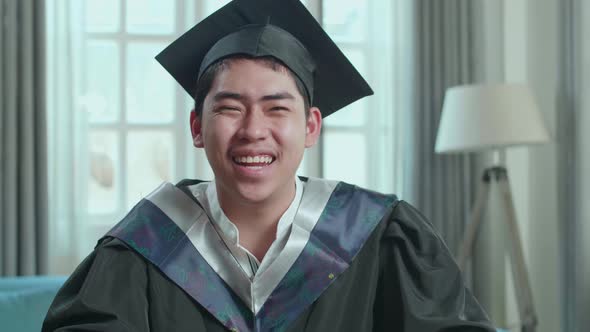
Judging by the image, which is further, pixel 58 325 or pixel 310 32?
pixel 310 32

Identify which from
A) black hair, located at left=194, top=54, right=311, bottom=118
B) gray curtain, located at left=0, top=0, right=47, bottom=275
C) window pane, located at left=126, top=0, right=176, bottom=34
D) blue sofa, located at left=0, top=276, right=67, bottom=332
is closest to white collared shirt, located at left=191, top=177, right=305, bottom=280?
black hair, located at left=194, top=54, right=311, bottom=118

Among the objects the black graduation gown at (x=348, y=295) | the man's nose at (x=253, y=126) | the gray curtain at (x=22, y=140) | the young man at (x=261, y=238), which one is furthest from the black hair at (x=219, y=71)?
the gray curtain at (x=22, y=140)

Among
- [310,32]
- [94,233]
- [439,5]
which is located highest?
[439,5]

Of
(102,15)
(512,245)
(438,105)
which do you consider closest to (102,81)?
(102,15)

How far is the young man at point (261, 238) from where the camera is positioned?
149cm

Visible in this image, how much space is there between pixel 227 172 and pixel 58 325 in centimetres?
43

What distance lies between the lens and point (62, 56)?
3.70m

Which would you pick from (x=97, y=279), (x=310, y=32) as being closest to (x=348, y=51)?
(x=310, y=32)

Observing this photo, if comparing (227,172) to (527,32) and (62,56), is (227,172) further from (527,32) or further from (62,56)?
(527,32)

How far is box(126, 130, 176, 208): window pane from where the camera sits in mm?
3836

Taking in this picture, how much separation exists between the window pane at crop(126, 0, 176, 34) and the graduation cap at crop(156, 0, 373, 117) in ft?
7.42

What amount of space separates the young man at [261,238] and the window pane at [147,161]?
7.18ft

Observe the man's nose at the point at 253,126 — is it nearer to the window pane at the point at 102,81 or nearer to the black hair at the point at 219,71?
the black hair at the point at 219,71

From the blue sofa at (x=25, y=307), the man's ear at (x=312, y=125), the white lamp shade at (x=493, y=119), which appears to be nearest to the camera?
the man's ear at (x=312, y=125)
